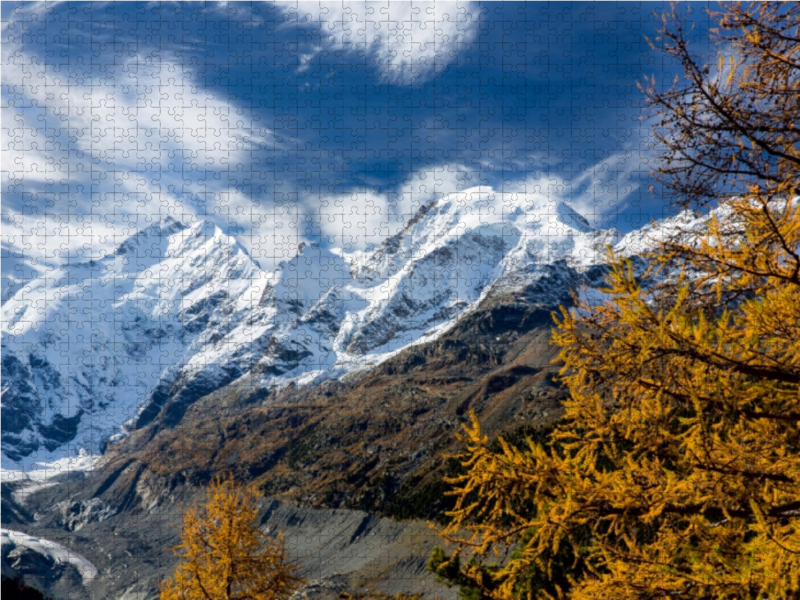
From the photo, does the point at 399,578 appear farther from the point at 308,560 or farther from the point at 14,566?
the point at 14,566

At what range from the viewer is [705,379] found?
4570 millimetres

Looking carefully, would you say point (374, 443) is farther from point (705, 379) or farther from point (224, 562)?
point (705, 379)

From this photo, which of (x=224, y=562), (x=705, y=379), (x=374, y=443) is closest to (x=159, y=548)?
(x=374, y=443)

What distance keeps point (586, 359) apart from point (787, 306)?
162 cm

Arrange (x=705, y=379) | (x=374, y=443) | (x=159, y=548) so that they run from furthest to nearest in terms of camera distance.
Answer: (x=374, y=443) → (x=159, y=548) → (x=705, y=379)

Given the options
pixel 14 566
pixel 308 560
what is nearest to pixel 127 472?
pixel 14 566

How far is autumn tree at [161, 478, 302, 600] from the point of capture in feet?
41.6

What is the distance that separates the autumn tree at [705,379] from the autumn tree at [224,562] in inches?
384

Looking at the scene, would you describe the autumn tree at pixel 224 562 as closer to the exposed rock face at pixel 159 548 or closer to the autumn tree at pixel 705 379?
the autumn tree at pixel 705 379

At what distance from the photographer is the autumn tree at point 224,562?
12672 millimetres

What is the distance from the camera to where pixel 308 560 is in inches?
3669

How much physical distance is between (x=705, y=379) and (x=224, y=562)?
11916mm

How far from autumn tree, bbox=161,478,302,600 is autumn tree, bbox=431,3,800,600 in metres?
9.76

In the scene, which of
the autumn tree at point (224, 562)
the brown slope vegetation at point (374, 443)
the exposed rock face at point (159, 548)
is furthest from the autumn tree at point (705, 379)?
the brown slope vegetation at point (374, 443)
